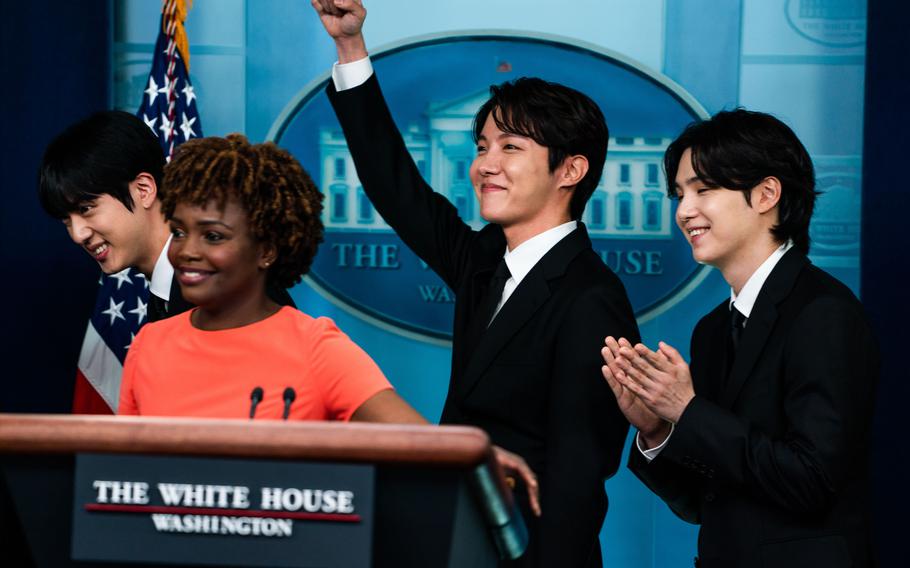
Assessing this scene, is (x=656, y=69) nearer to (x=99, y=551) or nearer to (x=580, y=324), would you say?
(x=580, y=324)

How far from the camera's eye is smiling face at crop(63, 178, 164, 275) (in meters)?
2.47

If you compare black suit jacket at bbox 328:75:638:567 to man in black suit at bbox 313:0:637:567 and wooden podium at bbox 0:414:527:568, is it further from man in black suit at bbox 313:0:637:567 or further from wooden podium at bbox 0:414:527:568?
wooden podium at bbox 0:414:527:568

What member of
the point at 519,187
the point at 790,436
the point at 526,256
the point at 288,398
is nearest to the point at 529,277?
the point at 526,256

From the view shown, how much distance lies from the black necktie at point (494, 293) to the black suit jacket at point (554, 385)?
0.06 ft

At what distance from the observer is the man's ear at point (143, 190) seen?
8.24ft

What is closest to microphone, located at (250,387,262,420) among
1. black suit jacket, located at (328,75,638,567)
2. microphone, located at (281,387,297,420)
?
microphone, located at (281,387,297,420)

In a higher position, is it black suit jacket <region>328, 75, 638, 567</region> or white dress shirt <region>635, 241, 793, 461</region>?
white dress shirt <region>635, 241, 793, 461</region>

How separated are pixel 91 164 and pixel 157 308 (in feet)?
1.15

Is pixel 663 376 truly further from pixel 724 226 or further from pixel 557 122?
pixel 557 122

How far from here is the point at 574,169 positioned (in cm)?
250

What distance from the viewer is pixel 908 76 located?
3.04 meters

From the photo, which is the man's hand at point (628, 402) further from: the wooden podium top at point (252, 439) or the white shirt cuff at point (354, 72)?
the wooden podium top at point (252, 439)

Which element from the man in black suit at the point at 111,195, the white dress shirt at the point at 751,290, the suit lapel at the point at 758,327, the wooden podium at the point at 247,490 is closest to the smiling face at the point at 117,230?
the man in black suit at the point at 111,195

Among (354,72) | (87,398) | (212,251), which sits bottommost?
(87,398)
